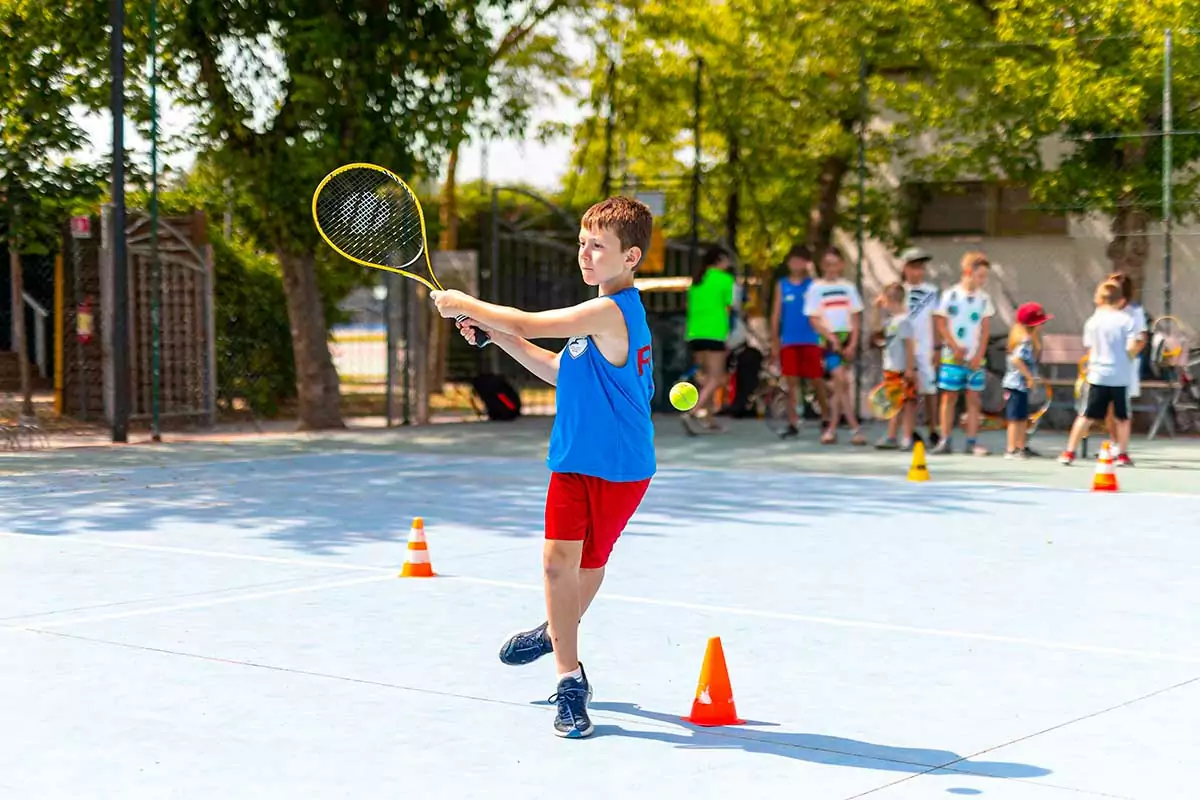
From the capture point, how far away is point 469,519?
40.4 feet

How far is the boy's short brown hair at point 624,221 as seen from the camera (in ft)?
20.6

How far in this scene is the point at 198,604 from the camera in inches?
339

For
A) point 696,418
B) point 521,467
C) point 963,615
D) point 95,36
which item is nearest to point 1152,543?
point 963,615

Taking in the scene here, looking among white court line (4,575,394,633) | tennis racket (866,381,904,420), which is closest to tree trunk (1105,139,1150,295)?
tennis racket (866,381,904,420)

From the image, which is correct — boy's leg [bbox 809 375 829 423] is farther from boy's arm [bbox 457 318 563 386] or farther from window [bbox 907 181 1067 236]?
boy's arm [bbox 457 318 563 386]

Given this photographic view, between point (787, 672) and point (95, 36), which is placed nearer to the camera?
point (787, 672)

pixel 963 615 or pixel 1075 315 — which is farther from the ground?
pixel 1075 315

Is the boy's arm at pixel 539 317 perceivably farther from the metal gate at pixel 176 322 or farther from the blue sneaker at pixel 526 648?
the metal gate at pixel 176 322

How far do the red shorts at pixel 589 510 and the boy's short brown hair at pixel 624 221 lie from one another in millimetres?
851

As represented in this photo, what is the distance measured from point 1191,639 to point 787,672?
1.98m

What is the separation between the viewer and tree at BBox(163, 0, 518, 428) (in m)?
19.4

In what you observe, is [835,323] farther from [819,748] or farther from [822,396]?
[819,748]

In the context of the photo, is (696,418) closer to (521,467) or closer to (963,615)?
(521,467)

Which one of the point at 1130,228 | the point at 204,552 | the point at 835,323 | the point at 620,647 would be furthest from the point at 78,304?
the point at 620,647
